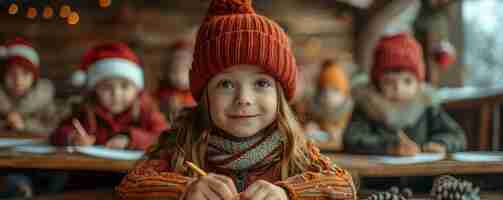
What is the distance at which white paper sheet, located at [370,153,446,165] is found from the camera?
2.00 metres

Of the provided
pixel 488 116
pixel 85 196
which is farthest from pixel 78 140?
pixel 488 116

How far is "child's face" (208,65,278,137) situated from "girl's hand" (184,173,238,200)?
0.16m

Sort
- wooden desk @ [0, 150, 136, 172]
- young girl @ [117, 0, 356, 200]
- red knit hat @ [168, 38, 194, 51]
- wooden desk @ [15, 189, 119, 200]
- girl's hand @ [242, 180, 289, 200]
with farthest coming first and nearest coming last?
red knit hat @ [168, 38, 194, 51]
wooden desk @ [0, 150, 136, 172]
wooden desk @ [15, 189, 119, 200]
young girl @ [117, 0, 356, 200]
girl's hand @ [242, 180, 289, 200]

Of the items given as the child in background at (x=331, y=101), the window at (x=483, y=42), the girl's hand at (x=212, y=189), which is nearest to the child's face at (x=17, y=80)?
the child in background at (x=331, y=101)

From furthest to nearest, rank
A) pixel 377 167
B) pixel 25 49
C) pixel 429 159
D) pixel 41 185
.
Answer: pixel 25 49
pixel 41 185
pixel 429 159
pixel 377 167

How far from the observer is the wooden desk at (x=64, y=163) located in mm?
1984

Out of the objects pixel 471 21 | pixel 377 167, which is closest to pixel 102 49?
pixel 377 167

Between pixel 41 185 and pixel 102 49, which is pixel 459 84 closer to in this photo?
pixel 102 49

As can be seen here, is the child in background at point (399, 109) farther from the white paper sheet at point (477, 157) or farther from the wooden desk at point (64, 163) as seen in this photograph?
the wooden desk at point (64, 163)

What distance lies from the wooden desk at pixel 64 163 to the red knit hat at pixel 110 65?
0.76 meters

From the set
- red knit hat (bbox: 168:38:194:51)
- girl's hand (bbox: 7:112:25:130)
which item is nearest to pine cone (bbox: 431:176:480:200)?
girl's hand (bbox: 7:112:25:130)

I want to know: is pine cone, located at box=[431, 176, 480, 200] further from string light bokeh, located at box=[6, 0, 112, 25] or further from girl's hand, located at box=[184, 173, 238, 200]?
string light bokeh, located at box=[6, 0, 112, 25]

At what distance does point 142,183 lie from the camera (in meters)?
1.31

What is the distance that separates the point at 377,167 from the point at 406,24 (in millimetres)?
3423
